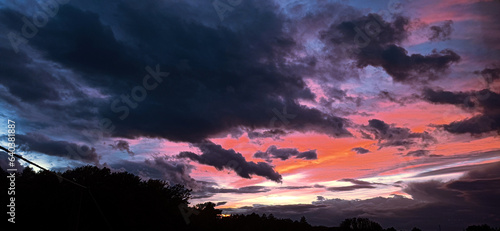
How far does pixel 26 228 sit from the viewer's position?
43.6m

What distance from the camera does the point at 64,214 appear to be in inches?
1821

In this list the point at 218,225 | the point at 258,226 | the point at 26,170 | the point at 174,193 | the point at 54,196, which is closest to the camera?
the point at 54,196

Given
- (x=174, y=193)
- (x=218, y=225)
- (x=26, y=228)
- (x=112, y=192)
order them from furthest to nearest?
(x=218, y=225)
(x=174, y=193)
(x=112, y=192)
(x=26, y=228)

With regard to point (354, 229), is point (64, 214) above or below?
above

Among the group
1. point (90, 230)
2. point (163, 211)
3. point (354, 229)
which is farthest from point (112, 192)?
point (354, 229)

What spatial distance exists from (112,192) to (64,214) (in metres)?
6.65

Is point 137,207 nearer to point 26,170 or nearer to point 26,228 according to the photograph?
point 26,228

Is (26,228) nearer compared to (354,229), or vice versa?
(26,228)

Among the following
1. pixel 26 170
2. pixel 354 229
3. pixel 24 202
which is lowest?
pixel 354 229

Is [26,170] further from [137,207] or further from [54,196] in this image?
[137,207]

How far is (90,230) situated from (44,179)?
11929mm

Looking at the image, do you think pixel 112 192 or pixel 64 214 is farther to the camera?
pixel 112 192

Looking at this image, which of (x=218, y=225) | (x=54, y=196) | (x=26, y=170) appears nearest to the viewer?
(x=54, y=196)

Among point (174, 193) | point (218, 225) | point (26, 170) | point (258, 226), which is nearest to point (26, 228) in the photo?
point (26, 170)
